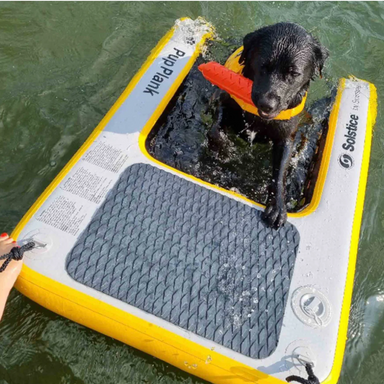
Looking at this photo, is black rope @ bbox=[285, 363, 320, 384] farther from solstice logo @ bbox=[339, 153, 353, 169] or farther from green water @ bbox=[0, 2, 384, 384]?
solstice logo @ bbox=[339, 153, 353, 169]

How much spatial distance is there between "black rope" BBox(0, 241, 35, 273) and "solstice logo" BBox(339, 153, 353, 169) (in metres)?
2.38

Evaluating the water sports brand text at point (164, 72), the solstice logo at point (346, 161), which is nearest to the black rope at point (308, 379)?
the solstice logo at point (346, 161)

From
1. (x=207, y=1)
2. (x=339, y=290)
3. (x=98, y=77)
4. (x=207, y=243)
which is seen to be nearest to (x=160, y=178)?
(x=207, y=243)

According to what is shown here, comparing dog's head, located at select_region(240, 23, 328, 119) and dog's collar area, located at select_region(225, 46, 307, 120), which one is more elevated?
dog's head, located at select_region(240, 23, 328, 119)

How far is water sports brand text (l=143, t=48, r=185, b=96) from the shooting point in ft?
12.0

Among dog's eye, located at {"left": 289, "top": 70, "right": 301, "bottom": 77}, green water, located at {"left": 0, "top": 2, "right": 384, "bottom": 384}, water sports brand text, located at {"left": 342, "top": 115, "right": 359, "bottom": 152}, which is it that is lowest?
green water, located at {"left": 0, "top": 2, "right": 384, "bottom": 384}

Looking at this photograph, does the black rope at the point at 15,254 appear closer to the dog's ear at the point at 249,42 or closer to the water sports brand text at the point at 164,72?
the water sports brand text at the point at 164,72

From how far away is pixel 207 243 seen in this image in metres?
2.86

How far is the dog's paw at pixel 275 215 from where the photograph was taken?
3.05 m

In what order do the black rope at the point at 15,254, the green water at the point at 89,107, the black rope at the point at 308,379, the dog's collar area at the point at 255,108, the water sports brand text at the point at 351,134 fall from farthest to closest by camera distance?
the water sports brand text at the point at 351,134 < the dog's collar area at the point at 255,108 < the green water at the point at 89,107 < the black rope at the point at 15,254 < the black rope at the point at 308,379

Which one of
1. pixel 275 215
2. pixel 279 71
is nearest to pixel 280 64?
pixel 279 71

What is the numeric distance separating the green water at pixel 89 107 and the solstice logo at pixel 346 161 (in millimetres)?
590

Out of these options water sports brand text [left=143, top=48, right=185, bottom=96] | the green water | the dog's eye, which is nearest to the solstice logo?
the green water

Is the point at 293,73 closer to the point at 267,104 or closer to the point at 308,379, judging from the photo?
the point at 267,104
